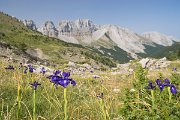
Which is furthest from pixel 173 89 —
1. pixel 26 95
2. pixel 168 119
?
pixel 26 95

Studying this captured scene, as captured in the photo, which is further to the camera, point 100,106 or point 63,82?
point 100,106

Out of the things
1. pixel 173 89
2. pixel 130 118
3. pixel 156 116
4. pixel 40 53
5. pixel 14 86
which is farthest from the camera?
pixel 40 53

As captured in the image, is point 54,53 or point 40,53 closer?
point 40,53

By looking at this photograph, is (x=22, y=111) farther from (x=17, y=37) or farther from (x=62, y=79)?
(x=17, y=37)

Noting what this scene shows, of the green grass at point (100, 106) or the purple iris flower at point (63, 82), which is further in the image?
the green grass at point (100, 106)

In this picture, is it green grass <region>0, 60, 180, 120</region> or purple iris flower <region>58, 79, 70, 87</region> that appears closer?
purple iris flower <region>58, 79, 70, 87</region>

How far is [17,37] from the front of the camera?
19575 centimetres

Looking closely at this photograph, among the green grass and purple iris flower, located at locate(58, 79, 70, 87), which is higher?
purple iris flower, located at locate(58, 79, 70, 87)

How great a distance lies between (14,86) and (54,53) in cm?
14404

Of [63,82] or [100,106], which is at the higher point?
[63,82]

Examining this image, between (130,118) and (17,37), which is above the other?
(17,37)

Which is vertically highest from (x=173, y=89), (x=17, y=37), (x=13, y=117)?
(x=17, y=37)

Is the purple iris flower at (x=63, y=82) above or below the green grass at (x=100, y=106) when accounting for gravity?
above

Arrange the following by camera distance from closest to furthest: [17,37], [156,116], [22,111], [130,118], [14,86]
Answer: [156,116]
[130,118]
[22,111]
[14,86]
[17,37]
